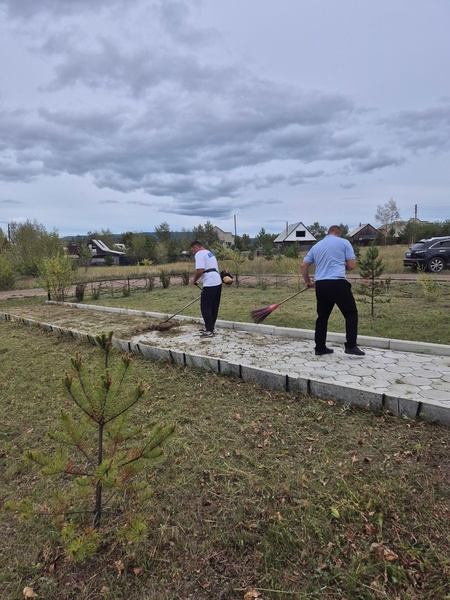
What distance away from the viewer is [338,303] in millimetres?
3816

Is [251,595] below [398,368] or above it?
below

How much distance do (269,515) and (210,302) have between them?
3.37m

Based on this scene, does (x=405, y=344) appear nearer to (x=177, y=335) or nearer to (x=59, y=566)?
(x=177, y=335)

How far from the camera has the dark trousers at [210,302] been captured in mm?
4969

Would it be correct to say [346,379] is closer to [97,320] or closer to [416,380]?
[416,380]

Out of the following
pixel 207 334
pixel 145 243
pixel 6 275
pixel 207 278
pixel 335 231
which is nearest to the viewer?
pixel 335 231

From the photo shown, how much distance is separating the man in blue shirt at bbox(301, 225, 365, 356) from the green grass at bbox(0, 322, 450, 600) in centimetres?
109

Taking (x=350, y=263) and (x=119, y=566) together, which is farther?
(x=350, y=263)

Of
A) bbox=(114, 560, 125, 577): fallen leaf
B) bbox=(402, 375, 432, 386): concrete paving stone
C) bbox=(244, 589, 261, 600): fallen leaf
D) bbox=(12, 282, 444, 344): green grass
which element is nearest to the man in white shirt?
bbox=(12, 282, 444, 344): green grass

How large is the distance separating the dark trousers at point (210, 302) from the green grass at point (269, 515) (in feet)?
7.04

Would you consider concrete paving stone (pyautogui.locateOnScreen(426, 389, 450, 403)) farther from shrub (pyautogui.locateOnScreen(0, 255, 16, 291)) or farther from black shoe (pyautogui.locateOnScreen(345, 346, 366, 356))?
shrub (pyautogui.locateOnScreen(0, 255, 16, 291))

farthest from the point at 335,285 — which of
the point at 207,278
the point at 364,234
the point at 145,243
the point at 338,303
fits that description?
the point at 364,234

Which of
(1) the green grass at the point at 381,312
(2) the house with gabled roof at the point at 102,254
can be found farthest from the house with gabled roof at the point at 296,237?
(1) the green grass at the point at 381,312

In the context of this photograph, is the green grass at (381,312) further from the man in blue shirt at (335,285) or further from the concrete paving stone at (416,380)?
the concrete paving stone at (416,380)
